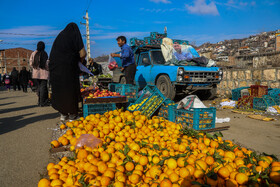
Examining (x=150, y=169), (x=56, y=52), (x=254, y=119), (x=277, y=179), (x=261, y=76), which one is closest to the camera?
(x=277, y=179)

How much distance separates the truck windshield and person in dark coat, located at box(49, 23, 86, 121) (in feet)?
Result: 14.6

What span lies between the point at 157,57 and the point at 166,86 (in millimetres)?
1557

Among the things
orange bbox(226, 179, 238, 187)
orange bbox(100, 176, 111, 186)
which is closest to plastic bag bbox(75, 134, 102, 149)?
orange bbox(100, 176, 111, 186)

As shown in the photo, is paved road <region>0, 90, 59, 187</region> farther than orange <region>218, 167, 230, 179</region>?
Yes

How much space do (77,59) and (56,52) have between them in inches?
19.8

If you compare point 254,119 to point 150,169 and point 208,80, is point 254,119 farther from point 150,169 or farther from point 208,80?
point 150,169

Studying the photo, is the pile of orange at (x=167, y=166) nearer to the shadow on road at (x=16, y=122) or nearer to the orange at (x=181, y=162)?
the orange at (x=181, y=162)

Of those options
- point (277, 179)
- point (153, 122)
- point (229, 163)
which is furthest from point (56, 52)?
point (277, 179)

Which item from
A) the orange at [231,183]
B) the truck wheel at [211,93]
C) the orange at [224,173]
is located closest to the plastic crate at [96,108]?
the orange at [224,173]

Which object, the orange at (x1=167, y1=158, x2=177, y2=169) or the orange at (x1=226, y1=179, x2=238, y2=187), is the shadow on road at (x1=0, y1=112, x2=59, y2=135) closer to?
the orange at (x1=167, y1=158, x2=177, y2=169)

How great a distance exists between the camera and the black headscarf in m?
6.89

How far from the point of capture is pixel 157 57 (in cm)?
872

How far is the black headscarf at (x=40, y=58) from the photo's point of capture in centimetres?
689

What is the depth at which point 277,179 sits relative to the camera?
1.80 meters
